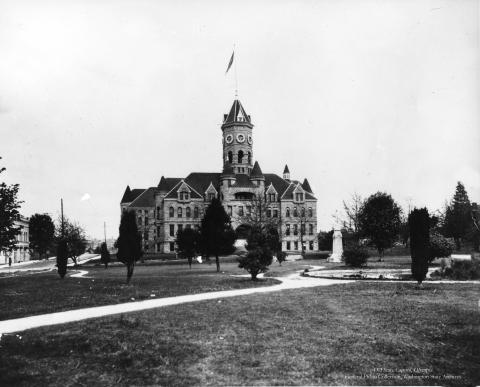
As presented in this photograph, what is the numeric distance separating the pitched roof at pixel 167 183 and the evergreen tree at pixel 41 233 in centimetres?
2338

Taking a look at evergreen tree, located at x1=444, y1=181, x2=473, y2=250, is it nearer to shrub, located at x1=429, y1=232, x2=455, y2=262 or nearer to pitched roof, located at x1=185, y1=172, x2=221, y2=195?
shrub, located at x1=429, y1=232, x2=455, y2=262

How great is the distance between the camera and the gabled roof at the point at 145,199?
8519cm

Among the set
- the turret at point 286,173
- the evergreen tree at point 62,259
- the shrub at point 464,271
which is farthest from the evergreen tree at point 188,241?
the turret at point 286,173

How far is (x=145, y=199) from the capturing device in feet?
283

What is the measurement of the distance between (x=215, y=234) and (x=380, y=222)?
18303mm

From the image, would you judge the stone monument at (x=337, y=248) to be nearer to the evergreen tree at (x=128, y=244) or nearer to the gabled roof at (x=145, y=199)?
the evergreen tree at (x=128, y=244)

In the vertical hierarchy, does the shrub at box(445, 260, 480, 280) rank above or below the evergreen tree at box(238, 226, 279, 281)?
below

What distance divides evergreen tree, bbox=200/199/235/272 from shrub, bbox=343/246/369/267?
8.69m

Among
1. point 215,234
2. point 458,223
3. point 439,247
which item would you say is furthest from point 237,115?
point 439,247

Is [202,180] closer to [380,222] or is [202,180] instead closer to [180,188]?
[180,188]

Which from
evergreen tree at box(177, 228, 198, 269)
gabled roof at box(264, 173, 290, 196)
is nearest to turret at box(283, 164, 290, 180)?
gabled roof at box(264, 173, 290, 196)

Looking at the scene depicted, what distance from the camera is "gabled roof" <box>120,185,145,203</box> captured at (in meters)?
88.4

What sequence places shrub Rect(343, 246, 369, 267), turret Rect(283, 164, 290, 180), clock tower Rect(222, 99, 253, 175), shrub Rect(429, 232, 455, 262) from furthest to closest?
turret Rect(283, 164, 290, 180)
clock tower Rect(222, 99, 253, 175)
shrub Rect(343, 246, 369, 267)
shrub Rect(429, 232, 455, 262)

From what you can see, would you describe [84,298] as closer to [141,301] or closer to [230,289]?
[141,301]
